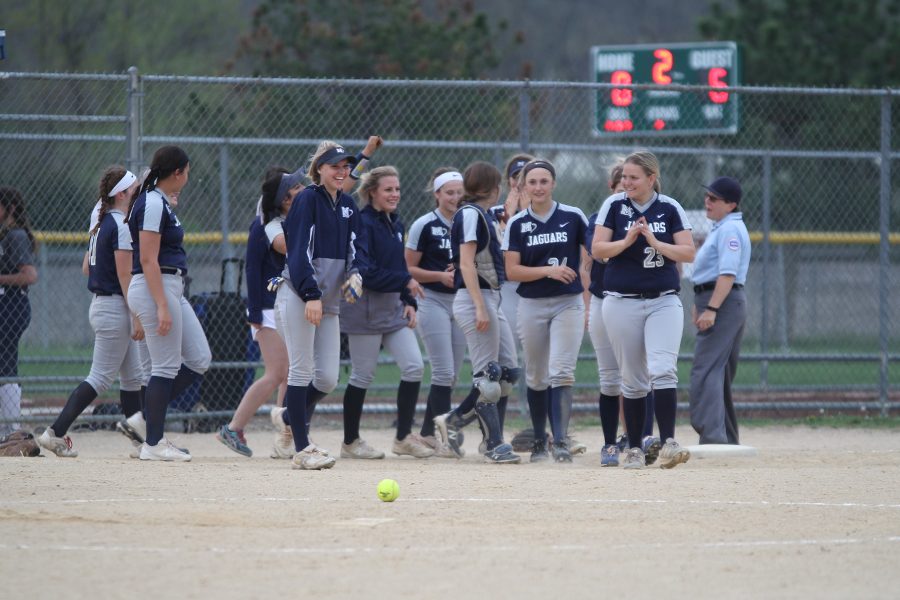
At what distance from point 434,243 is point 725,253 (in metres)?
1.96

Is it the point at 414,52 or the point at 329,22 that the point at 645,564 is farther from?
the point at 329,22

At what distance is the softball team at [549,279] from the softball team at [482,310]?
219 mm

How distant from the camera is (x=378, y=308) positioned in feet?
28.1

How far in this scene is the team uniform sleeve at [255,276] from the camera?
8.49m

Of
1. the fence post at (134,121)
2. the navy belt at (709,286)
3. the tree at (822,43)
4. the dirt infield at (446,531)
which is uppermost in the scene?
the tree at (822,43)

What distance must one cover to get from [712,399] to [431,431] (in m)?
1.93

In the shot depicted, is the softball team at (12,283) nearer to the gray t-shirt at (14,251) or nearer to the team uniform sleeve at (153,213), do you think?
the gray t-shirt at (14,251)

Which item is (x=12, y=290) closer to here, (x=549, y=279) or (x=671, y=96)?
(x=549, y=279)

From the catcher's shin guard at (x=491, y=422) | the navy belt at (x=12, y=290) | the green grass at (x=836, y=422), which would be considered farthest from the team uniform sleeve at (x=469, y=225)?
the green grass at (x=836, y=422)

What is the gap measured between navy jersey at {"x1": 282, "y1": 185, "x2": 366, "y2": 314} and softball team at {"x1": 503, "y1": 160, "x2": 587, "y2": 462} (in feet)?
3.50

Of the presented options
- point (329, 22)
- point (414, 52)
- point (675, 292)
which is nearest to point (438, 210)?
point (675, 292)

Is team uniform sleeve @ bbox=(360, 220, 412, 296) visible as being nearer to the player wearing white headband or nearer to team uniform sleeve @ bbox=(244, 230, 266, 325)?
team uniform sleeve @ bbox=(244, 230, 266, 325)

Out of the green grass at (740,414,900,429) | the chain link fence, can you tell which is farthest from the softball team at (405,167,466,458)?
the green grass at (740,414,900,429)

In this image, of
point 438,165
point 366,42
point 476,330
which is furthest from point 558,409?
point 366,42
